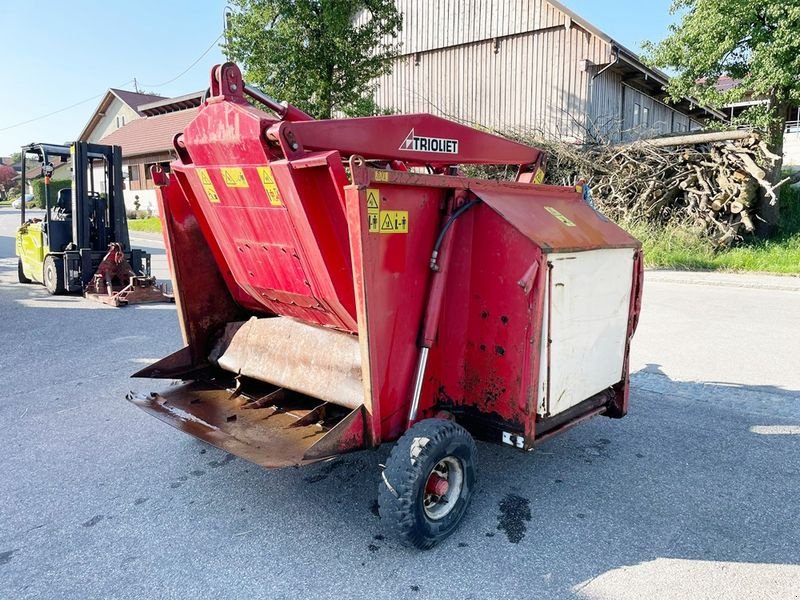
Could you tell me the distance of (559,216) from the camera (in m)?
3.72

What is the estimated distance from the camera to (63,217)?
423 inches

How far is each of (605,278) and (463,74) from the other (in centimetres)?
1839

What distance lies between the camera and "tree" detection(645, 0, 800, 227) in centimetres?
1217

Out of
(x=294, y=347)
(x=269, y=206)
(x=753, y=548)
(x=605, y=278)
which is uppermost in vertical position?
(x=269, y=206)

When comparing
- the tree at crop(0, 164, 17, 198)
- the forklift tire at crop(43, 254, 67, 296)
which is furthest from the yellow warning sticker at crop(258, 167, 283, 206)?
the tree at crop(0, 164, 17, 198)

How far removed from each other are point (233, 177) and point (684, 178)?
14553 millimetres

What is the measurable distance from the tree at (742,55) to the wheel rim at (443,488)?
12817 mm

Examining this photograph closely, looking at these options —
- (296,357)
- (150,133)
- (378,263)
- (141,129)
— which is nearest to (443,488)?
(378,263)

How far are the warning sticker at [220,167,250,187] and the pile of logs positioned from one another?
11.4 m

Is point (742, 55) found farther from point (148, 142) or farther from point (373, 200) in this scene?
point (148, 142)

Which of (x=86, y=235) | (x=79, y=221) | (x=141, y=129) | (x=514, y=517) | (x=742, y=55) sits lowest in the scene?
(x=514, y=517)

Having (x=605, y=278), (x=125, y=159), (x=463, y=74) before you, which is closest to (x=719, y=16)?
(x=463, y=74)

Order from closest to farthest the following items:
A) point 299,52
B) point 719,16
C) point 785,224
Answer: point 719,16 < point 299,52 < point 785,224

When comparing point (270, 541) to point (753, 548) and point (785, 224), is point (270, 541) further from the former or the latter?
point (785, 224)
